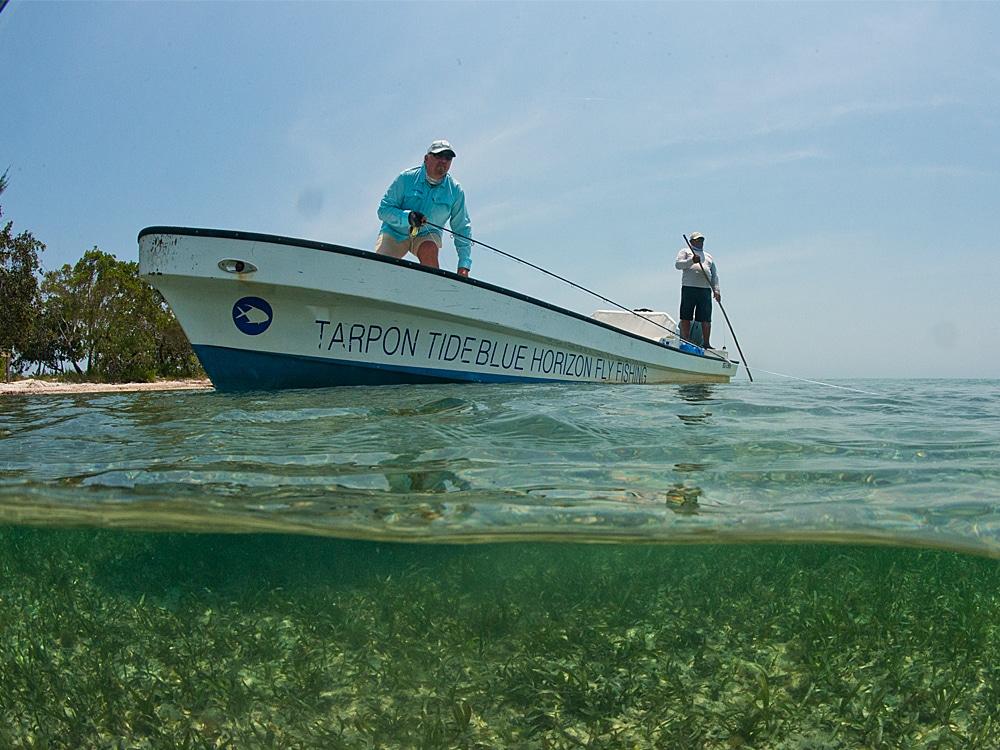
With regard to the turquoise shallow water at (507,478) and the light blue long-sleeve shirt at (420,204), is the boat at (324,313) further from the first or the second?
the turquoise shallow water at (507,478)

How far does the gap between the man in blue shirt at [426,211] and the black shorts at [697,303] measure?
5.30 meters

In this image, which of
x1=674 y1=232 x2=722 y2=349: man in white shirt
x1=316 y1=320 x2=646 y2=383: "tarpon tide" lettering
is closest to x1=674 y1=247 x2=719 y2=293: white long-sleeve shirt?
x1=674 y1=232 x2=722 y2=349: man in white shirt

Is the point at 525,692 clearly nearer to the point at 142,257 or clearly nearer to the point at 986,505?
the point at 986,505

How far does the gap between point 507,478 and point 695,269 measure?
8950 mm

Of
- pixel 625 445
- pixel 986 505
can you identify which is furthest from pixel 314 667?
pixel 986 505

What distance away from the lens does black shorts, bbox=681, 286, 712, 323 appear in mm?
11398

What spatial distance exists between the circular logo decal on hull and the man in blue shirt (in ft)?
4.95

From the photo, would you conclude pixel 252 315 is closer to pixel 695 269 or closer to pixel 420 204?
pixel 420 204

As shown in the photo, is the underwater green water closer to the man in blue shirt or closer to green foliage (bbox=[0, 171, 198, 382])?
the man in blue shirt

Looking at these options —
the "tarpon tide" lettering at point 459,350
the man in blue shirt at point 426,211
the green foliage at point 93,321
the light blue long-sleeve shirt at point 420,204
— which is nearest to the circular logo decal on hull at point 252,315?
the "tarpon tide" lettering at point 459,350

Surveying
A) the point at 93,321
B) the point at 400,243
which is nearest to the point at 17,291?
the point at 93,321

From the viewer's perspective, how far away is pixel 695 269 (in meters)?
11.2

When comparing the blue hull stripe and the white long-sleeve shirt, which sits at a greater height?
the white long-sleeve shirt

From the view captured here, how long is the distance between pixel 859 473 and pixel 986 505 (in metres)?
0.53
